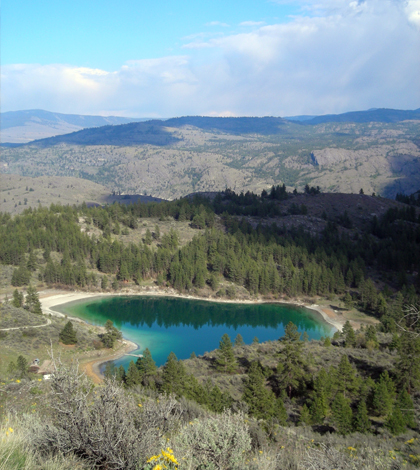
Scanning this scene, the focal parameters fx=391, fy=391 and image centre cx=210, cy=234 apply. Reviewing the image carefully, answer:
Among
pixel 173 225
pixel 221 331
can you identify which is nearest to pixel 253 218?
pixel 173 225

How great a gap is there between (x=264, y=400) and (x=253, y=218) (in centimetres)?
8990

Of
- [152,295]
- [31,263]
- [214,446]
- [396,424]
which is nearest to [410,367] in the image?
[396,424]

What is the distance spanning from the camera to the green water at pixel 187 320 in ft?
A: 189

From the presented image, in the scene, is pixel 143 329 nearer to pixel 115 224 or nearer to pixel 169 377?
pixel 169 377

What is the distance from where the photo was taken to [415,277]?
260ft

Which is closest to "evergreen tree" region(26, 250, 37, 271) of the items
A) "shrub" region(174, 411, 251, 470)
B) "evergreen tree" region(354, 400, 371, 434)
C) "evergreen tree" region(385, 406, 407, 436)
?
"evergreen tree" region(354, 400, 371, 434)

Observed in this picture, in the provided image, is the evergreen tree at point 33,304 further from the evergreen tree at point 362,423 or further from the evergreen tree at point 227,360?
the evergreen tree at point 362,423

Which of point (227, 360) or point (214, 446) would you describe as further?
point (227, 360)

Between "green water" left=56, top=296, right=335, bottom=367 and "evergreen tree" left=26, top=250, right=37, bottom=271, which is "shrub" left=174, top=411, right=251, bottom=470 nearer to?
"green water" left=56, top=296, right=335, bottom=367

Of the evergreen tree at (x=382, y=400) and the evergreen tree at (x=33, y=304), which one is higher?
the evergreen tree at (x=382, y=400)

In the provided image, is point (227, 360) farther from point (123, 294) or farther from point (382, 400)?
point (123, 294)

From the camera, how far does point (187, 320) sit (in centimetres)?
6788

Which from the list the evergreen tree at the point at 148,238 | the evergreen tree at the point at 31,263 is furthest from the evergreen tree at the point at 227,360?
the evergreen tree at the point at 148,238

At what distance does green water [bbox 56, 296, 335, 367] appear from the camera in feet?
189
